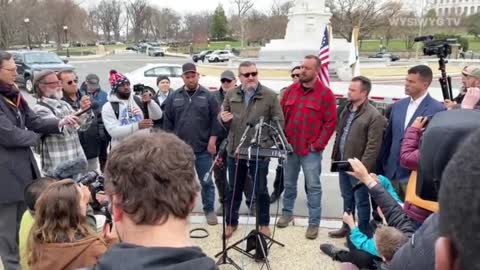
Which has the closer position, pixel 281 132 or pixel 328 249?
pixel 281 132

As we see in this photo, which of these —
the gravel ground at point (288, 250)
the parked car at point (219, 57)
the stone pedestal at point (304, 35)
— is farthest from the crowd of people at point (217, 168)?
the parked car at point (219, 57)

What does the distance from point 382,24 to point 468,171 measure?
58.4 meters

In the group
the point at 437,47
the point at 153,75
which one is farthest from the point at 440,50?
the point at 153,75

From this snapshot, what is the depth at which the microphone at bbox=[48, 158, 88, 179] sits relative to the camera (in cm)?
367

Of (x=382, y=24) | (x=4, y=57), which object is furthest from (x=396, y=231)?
(x=382, y=24)

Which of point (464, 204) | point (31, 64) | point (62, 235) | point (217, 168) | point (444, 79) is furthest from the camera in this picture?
point (31, 64)

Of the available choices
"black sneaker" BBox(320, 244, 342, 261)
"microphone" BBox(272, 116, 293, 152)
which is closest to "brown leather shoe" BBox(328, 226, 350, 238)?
"black sneaker" BBox(320, 244, 342, 261)

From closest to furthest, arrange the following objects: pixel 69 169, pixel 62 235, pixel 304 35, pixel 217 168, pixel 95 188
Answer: pixel 62 235
pixel 95 188
pixel 69 169
pixel 217 168
pixel 304 35

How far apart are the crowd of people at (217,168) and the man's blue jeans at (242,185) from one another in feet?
0.05

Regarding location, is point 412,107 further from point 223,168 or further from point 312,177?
point 223,168

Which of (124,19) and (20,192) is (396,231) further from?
(124,19)

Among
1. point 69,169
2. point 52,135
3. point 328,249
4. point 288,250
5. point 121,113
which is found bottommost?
point 288,250

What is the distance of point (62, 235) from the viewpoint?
230 cm

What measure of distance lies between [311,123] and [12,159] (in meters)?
2.88
